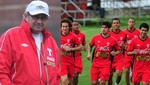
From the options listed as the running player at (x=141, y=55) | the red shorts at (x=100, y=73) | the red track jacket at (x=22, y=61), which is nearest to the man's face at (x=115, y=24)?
the running player at (x=141, y=55)

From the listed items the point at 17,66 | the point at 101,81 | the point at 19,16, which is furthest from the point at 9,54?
the point at 101,81

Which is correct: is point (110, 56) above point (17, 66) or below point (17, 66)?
below

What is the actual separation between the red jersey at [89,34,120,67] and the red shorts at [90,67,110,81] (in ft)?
0.40

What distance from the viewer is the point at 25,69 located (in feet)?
18.7

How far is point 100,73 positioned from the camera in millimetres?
14156

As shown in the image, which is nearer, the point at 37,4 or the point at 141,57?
the point at 37,4

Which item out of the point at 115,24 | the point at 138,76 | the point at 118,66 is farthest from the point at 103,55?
the point at 115,24

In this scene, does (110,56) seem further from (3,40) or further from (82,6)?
(82,6)

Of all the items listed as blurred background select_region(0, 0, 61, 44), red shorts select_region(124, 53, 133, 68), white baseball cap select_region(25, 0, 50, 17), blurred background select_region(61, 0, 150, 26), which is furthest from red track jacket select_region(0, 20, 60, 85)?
blurred background select_region(61, 0, 150, 26)

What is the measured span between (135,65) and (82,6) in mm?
25444

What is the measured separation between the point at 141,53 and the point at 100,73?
1.21 meters

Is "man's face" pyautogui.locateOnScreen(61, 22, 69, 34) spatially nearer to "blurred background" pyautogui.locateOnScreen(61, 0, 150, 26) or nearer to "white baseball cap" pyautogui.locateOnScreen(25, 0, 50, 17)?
"white baseball cap" pyautogui.locateOnScreen(25, 0, 50, 17)

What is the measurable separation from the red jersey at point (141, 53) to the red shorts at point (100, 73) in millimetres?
747

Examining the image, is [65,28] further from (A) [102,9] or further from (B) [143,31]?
(A) [102,9]
